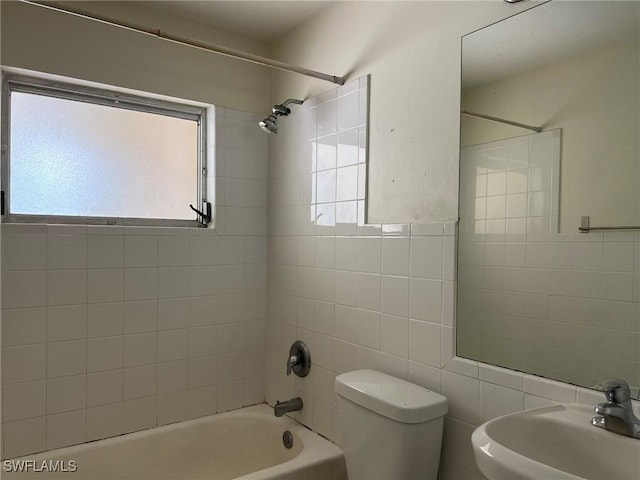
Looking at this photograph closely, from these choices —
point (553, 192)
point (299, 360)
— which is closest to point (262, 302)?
point (299, 360)

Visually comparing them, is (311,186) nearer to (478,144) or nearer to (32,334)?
(478,144)

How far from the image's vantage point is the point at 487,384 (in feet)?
4.86

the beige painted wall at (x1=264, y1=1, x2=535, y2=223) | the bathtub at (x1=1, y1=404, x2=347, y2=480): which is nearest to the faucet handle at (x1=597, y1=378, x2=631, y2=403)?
the beige painted wall at (x1=264, y1=1, x2=535, y2=223)

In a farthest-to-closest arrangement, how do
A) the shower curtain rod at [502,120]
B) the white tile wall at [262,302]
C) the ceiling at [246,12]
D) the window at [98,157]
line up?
the ceiling at [246,12] → the window at [98,157] → the white tile wall at [262,302] → the shower curtain rod at [502,120]

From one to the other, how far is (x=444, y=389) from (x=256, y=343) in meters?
1.24

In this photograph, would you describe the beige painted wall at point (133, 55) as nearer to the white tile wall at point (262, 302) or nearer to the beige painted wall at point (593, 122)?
the white tile wall at point (262, 302)

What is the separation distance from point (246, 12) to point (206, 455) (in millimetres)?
2160

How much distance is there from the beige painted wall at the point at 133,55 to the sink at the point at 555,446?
1.98 m

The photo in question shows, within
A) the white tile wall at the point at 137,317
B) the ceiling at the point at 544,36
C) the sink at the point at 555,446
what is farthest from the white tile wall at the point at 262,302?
the ceiling at the point at 544,36

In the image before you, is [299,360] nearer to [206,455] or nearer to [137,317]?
[206,455]

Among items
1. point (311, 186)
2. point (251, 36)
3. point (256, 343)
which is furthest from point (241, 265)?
point (251, 36)

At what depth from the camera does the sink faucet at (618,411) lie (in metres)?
1.10

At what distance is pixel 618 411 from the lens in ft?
3.62

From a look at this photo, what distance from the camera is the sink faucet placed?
3.61 ft
